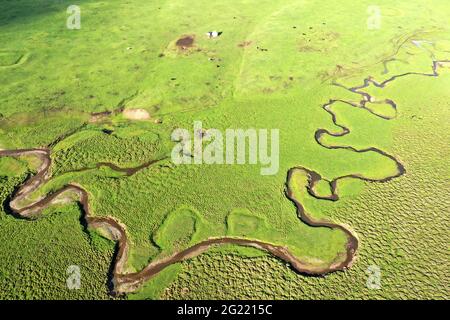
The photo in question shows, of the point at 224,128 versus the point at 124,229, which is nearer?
the point at 124,229

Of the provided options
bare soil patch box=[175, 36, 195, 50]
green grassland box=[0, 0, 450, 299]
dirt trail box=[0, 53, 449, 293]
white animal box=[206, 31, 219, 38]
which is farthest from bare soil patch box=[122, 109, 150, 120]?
white animal box=[206, 31, 219, 38]

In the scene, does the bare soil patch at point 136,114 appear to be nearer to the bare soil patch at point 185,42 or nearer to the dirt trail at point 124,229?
the dirt trail at point 124,229

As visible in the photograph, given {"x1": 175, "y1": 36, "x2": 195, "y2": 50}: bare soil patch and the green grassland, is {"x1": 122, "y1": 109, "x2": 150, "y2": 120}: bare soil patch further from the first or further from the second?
{"x1": 175, "y1": 36, "x2": 195, "y2": 50}: bare soil patch

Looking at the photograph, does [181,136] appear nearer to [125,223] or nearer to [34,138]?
[125,223]

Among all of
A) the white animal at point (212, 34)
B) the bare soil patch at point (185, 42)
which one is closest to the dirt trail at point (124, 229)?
the bare soil patch at point (185, 42)

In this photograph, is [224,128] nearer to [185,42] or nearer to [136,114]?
[136,114]

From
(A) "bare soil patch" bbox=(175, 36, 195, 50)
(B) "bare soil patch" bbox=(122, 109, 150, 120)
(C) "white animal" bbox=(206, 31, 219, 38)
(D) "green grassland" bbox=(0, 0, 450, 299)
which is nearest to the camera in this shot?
(D) "green grassland" bbox=(0, 0, 450, 299)

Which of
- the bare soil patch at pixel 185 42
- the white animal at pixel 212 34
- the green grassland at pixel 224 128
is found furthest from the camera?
the white animal at pixel 212 34

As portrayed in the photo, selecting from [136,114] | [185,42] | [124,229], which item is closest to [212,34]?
[185,42]
